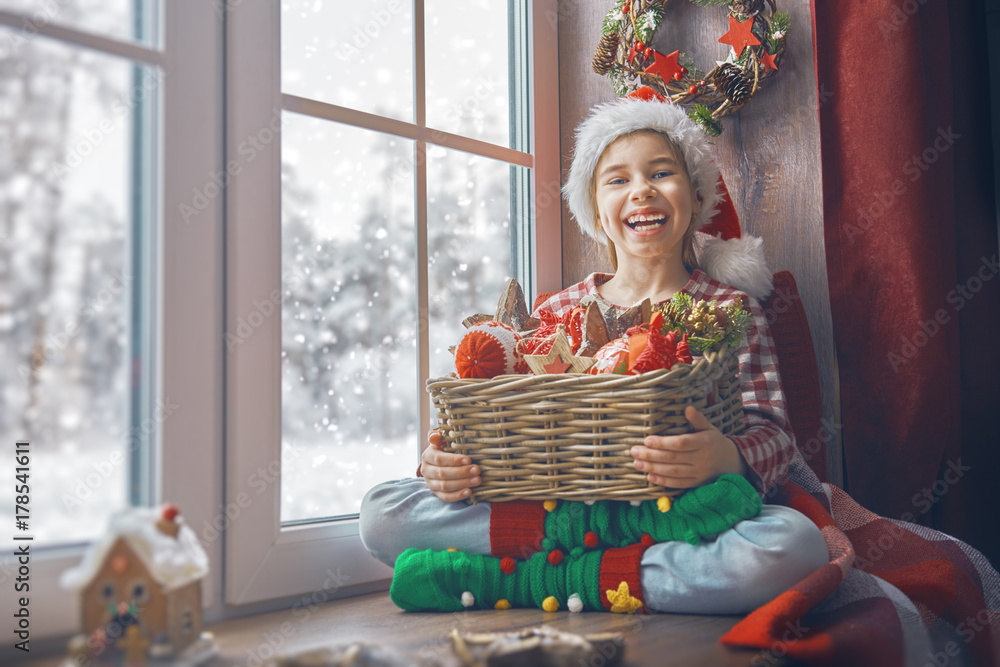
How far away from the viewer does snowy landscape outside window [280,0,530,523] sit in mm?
1274

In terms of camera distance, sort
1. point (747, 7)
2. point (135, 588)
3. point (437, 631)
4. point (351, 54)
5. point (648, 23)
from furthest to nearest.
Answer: point (648, 23) < point (747, 7) < point (351, 54) < point (437, 631) < point (135, 588)

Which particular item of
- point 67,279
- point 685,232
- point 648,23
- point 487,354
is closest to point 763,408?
point 685,232

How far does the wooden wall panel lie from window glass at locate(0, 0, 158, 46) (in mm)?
1063

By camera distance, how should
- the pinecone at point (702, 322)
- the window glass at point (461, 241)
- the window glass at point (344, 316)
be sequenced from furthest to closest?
1. the window glass at point (461, 241)
2. the window glass at point (344, 316)
3. the pinecone at point (702, 322)

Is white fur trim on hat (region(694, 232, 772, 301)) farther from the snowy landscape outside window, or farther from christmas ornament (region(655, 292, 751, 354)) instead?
the snowy landscape outside window

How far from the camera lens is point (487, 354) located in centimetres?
111

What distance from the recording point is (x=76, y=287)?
1.01 m

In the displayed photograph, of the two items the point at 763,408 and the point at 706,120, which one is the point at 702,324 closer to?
the point at 763,408

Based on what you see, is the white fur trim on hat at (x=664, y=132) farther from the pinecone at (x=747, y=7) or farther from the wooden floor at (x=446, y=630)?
the wooden floor at (x=446, y=630)

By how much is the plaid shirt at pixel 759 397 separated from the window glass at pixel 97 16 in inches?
31.1

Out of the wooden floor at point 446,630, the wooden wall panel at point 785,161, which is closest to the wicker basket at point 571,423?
the wooden floor at point 446,630

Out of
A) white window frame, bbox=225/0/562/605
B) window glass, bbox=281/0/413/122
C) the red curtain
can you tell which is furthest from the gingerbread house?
the red curtain

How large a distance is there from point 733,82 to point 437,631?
119 centimetres

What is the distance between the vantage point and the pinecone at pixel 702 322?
1.09m
